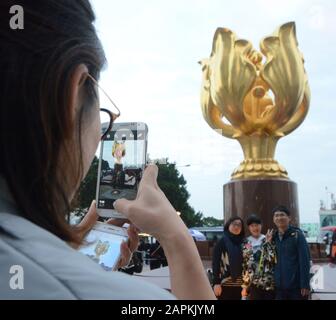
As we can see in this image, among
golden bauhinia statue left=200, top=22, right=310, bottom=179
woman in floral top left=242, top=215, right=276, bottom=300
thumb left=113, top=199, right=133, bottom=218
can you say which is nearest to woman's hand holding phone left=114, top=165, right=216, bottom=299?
thumb left=113, top=199, right=133, bottom=218

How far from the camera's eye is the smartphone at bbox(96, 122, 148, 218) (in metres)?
1.15

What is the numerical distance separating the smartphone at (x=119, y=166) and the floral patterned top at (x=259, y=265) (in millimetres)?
3322

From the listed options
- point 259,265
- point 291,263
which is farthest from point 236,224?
point 291,263

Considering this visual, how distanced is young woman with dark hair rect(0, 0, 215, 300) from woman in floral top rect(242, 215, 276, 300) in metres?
3.87

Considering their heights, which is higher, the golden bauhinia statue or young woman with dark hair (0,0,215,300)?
the golden bauhinia statue

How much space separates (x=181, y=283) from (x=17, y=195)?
0.35 meters

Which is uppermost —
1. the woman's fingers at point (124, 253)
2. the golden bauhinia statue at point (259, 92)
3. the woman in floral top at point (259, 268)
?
the golden bauhinia statue at point (259, 92)

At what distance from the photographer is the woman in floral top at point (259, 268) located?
14.2 ft

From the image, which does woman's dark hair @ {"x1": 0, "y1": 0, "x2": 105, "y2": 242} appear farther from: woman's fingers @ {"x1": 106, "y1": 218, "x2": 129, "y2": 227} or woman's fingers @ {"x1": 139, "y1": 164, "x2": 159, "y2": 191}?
woman's fingers @ {"x1": 106, "y1": 218, "x2": 129, "y2": 227}

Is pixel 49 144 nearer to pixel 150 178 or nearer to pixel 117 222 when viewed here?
pixel 150 178

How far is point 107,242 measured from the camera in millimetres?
1146

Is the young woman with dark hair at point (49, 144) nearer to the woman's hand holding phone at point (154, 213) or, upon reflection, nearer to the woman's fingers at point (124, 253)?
the woman's hand holding phone at point (154, 213)

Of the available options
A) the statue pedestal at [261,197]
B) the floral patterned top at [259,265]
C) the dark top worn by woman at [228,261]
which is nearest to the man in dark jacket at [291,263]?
the floral patterned top at [259,265]
